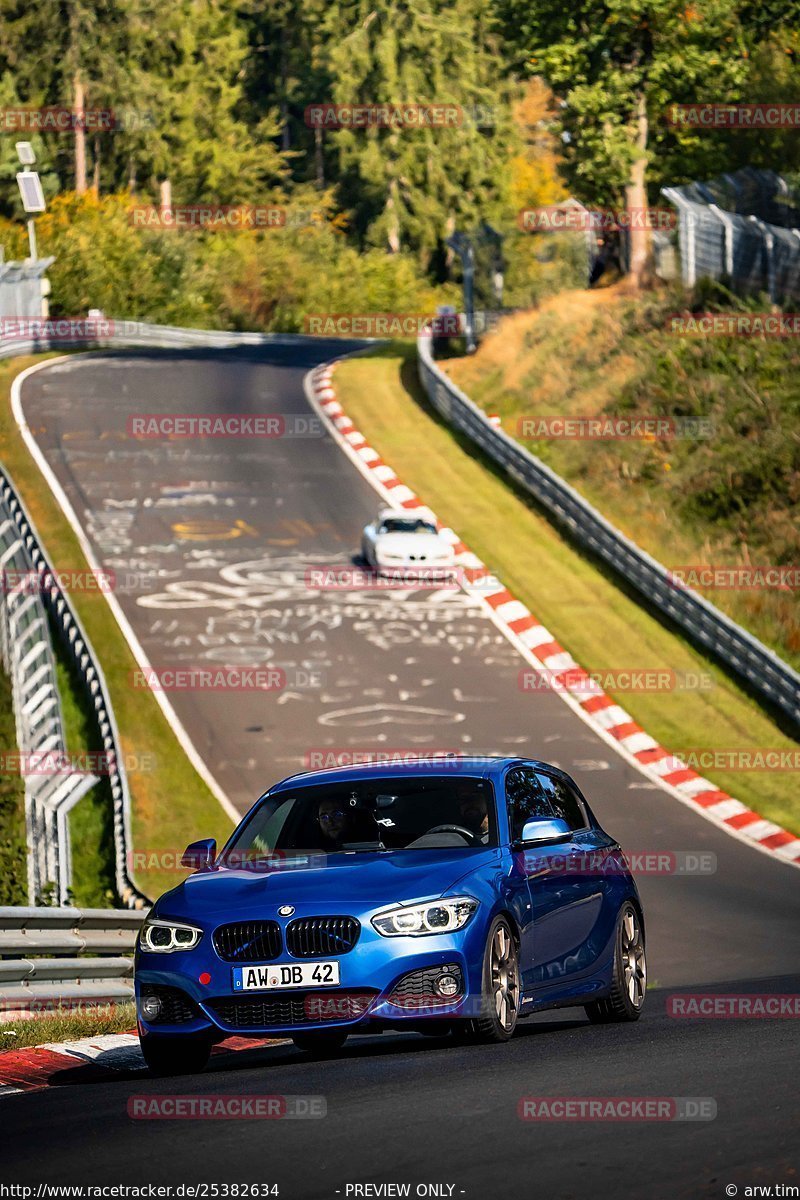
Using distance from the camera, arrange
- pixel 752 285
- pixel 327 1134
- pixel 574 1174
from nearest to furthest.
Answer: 1. pixel 574 1174
2. pixel 327 1134
3. pixel 752 285

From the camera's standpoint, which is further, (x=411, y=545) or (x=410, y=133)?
(x=410, y=133)

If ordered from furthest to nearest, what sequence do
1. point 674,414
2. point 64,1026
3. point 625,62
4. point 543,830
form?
point 625,62 → point 674,414 → point 64,1026 → point 543,830

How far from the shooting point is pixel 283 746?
24.2 metres

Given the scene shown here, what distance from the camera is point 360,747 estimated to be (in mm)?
24016

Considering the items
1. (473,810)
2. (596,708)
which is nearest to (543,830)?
(473,810)

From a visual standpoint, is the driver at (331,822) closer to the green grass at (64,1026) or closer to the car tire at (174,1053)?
the car tire at (174,1053)

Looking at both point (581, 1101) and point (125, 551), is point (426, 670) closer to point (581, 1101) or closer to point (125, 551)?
point (125, 551)

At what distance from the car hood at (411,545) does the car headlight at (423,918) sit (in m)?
22.4

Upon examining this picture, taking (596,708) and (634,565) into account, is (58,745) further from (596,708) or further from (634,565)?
(634,565)

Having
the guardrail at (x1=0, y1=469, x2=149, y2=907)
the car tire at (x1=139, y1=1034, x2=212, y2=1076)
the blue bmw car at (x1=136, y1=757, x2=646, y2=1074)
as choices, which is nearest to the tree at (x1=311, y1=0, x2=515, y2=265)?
the guardrail at (x1=0, y1=469, x2=149, y2=907)

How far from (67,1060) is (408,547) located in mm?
21554

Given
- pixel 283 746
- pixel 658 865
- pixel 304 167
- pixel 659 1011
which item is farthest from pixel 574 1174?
pixel 304 167

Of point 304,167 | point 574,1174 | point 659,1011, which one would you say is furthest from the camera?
point 304,167

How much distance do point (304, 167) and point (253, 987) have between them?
336 feet
